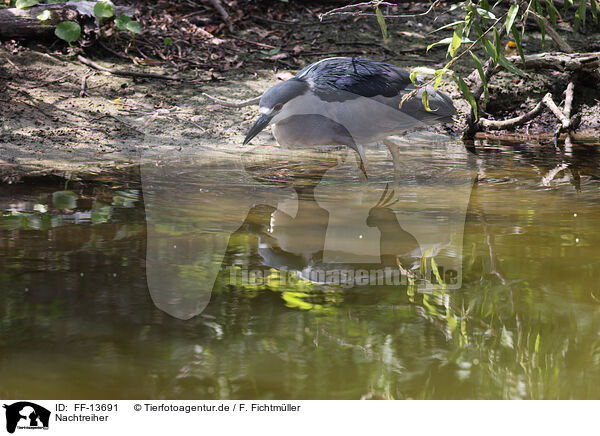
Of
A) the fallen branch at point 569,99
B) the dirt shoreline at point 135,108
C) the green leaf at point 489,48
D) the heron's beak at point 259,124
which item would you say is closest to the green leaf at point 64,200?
the dirt shoreline at point 135,108

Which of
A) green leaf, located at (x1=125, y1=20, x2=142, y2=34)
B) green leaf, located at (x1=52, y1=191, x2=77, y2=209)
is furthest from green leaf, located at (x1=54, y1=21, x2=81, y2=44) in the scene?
green leaf, located at (x1=52, y1=191, x2=77, y2=209)

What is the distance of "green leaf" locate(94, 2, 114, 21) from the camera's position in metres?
6.66

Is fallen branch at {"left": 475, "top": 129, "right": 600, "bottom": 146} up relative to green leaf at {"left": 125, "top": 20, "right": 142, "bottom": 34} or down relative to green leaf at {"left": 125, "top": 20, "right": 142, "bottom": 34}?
down

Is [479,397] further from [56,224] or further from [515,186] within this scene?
[515,186]

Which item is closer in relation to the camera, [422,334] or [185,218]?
[422,334]

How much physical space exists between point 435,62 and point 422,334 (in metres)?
5.92

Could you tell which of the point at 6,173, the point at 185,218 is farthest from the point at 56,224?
the point at 6,173

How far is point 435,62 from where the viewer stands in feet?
24.4

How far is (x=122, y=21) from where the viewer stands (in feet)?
22.5

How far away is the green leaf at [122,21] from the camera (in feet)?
22.4

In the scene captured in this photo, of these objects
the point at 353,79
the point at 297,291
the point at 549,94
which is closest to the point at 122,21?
the point at 353,79
